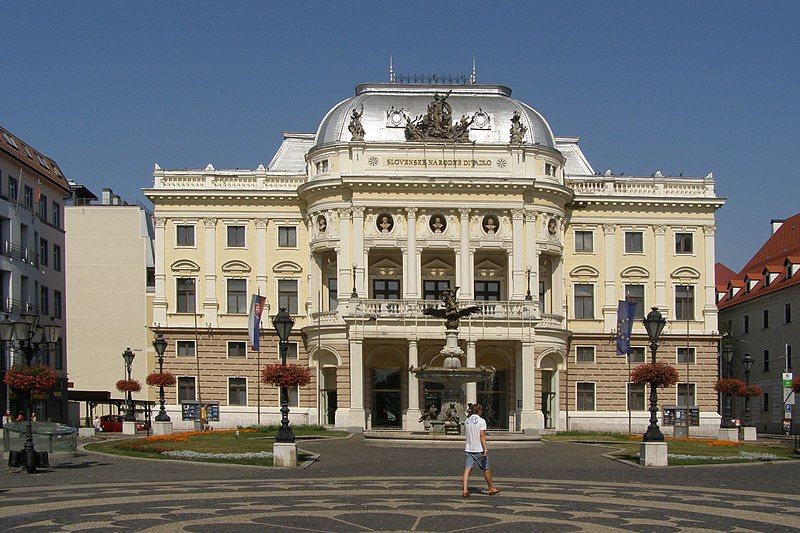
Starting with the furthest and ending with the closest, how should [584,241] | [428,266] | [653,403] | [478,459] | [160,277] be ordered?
[584,241]
[160,277]
[428,266]
[653,403]
[478,459]

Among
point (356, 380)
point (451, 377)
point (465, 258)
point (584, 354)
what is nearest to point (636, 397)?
point (584, 354)

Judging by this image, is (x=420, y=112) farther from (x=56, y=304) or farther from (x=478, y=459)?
(x=478, y=459)

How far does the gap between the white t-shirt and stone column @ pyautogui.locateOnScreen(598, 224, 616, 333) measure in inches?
2181

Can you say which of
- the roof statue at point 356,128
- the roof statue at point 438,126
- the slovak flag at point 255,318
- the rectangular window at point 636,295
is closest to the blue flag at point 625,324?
the rectangular window at point 636,295

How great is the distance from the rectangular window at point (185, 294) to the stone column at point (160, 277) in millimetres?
848

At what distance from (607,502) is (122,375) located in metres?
84.8

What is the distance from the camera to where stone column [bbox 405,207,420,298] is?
262 ft

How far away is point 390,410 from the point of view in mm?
81688

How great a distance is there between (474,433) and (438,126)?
175 feet

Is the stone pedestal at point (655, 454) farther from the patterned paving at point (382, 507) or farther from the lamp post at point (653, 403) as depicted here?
the patterned paving at point (382, 507)

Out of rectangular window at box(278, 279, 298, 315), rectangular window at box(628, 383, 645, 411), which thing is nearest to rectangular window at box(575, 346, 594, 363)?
rectangular window at box(628, 383, 645, 411)

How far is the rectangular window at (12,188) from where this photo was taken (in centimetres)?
7919

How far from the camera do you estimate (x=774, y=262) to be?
10131 centimetres

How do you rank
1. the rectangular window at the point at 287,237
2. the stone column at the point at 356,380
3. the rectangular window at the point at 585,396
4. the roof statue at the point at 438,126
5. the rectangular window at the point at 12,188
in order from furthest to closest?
the rectangular window at the point at 287,237 → the rectangular window at the point at 585,396 → the roof statue at the point at 438,126 → the rectangular window at the point at 12,188 → the stone column at the point at 356,380
